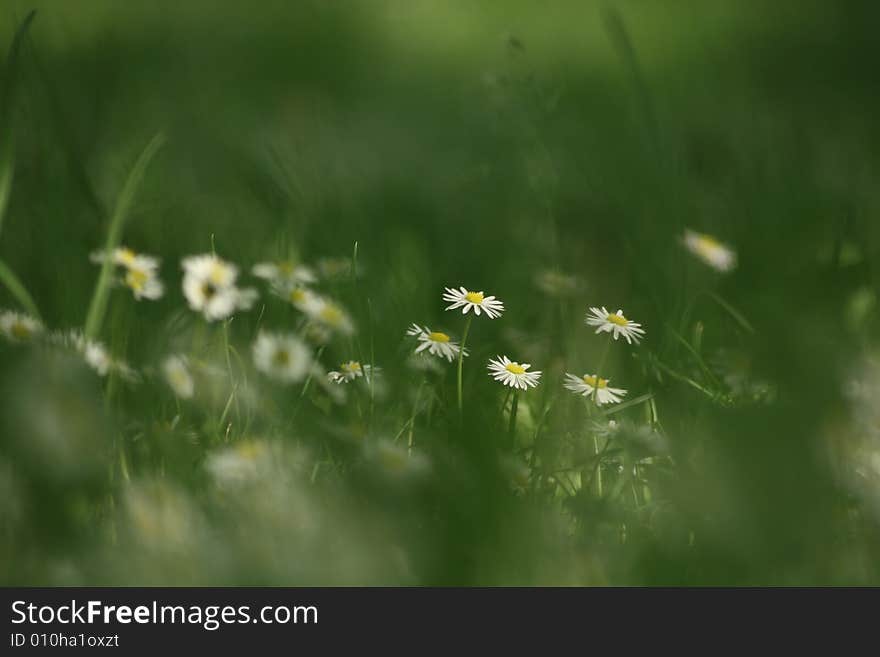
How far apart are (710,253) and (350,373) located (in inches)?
28.2

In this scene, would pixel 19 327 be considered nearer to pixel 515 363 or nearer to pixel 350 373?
pixel 350 373

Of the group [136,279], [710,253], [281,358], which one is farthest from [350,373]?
[710,253]

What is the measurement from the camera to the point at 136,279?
1.54 meters

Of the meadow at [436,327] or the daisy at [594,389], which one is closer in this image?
the meadow at [436,327]

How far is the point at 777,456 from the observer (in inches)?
32.4

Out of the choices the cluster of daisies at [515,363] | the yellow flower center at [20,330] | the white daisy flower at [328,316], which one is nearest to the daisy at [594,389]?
the cluster of daisies at [515,363]

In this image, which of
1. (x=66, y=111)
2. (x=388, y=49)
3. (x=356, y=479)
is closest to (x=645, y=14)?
(x=388, y=49)

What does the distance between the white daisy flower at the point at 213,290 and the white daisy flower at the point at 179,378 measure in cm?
12

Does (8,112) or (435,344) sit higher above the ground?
(8,112)

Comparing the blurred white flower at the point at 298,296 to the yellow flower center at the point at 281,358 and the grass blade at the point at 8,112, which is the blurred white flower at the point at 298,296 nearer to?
the yellow flower center at the point at 281,358

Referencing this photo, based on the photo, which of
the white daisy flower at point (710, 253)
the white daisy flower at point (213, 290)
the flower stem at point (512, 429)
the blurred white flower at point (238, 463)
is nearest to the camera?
the blurred white flower at point (238, 463)

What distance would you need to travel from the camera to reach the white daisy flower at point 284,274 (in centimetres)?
150

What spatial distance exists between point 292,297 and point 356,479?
0.54 m
